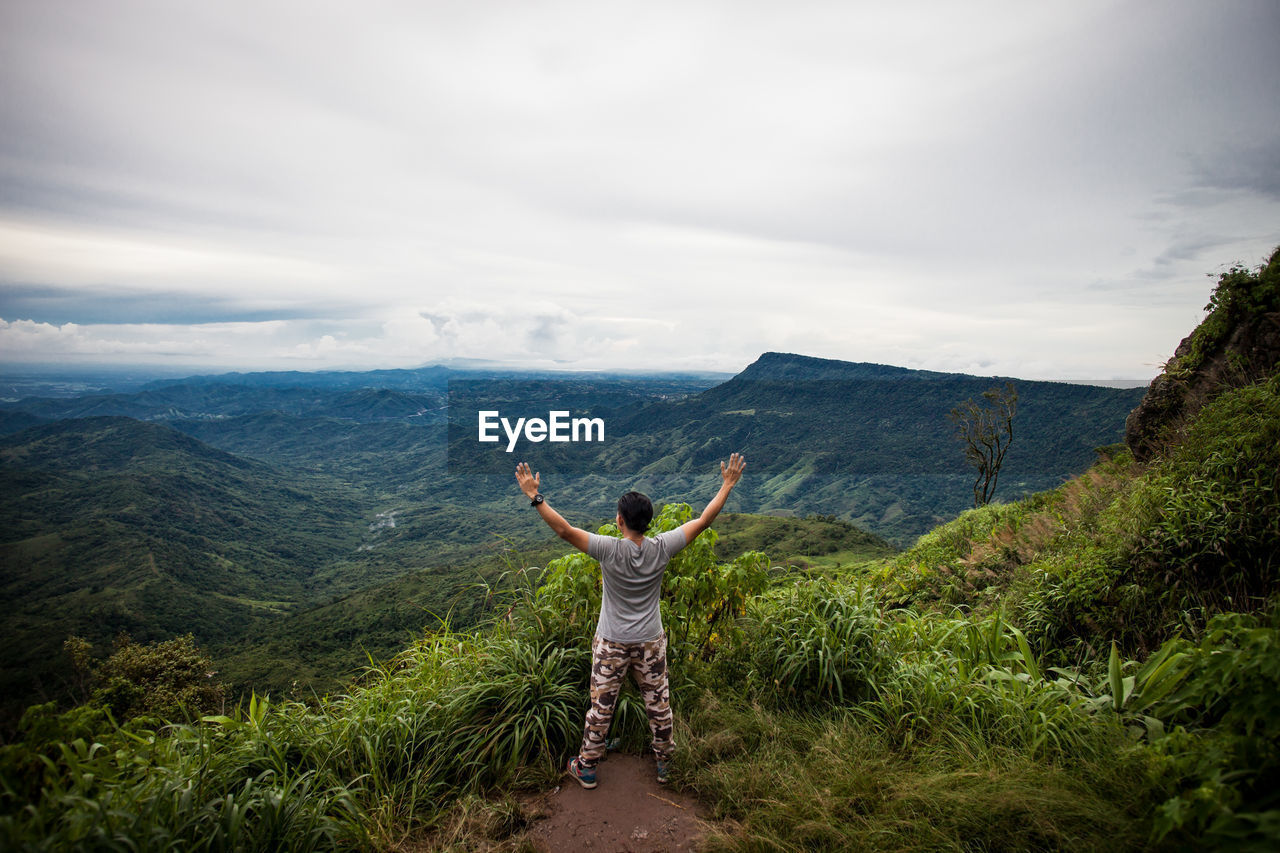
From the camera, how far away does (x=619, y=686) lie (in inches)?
144

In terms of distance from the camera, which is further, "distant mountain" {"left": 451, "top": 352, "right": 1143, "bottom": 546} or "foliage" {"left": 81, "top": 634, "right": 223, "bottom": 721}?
"distant mountain" {"left": 451, "top": 352, "right": 1143, "bottom": 546}

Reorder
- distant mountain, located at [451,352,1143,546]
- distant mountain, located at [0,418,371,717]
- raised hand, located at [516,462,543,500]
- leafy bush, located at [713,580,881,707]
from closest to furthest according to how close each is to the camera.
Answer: raised hand, located at [516,462,543,500]
leafy bush, located at [713,580,881,707]
distant mountain, located at [0,418,371,717]
distant mountain, located at [451,352,1143,546]

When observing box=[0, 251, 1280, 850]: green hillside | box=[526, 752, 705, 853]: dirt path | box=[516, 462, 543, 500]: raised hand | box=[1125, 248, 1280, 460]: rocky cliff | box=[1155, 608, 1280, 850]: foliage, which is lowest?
box=[526, 752, 705, 853]: dirt path

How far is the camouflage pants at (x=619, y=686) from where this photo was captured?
3600 mm

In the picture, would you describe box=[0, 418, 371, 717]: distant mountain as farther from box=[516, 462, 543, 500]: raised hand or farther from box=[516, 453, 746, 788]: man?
box=[516, 453, 746, 788]: man

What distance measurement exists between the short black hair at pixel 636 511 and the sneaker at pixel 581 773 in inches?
62.6

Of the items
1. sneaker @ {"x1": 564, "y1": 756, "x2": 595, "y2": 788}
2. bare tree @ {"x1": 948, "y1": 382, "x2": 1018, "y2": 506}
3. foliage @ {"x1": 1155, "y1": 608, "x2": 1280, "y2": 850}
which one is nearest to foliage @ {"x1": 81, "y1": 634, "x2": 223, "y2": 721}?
sneaker @ {"x1": 564, "y1": 756, "x2": 595, "y2": 788}

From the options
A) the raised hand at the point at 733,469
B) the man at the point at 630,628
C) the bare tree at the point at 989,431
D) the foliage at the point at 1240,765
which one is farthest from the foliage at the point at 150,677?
the bare tree at the point at 989,431

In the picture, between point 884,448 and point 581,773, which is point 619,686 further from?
point 884,448

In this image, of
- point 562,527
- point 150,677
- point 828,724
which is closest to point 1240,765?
point 828,724

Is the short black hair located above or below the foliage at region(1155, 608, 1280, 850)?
above

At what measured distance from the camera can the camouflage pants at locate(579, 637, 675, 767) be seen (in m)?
3.60

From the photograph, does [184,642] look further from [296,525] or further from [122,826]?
[296,525]

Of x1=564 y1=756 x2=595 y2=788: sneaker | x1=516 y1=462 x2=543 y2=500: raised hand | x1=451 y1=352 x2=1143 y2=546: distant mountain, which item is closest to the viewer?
x1=564 y1=756 x2=595 y2=788: sneaker
